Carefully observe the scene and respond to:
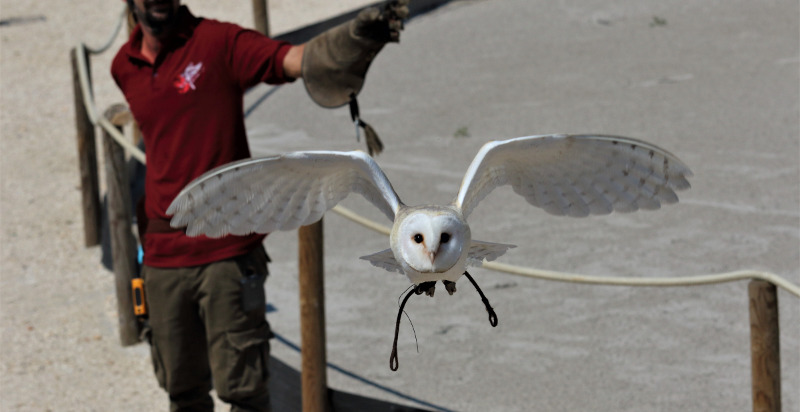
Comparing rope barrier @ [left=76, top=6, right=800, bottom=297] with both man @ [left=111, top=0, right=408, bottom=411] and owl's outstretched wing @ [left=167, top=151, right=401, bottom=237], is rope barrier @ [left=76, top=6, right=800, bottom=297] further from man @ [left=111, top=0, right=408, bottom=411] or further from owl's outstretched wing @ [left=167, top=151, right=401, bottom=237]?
owl's outstretched wing @ [left=167, top=151, right=401, bottom=237]

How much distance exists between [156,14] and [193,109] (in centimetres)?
31

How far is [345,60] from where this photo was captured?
269cm

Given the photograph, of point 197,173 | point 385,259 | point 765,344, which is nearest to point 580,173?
point 385,259

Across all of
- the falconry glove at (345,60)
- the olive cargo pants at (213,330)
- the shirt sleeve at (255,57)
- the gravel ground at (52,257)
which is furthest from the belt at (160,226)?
the gravel ground at (52,257)

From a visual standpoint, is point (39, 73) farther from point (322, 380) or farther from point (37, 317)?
point (322, 380)

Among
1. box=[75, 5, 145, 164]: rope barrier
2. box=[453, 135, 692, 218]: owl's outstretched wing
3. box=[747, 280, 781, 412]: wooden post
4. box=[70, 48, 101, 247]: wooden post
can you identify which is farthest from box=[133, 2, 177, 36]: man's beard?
box=[70, 48, 101, 247]: wooden post

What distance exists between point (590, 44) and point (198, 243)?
6.36m

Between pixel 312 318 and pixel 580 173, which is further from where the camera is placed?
pixel 312 318

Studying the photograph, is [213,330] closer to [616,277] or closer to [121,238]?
[616,277]

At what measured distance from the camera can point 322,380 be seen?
364cm

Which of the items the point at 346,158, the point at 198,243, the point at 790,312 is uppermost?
the point at 346,158

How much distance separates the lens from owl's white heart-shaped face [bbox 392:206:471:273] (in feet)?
4.82

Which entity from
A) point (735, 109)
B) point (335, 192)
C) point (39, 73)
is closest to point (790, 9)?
point (735, 109)

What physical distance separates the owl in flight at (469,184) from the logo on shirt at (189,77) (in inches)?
54.0
